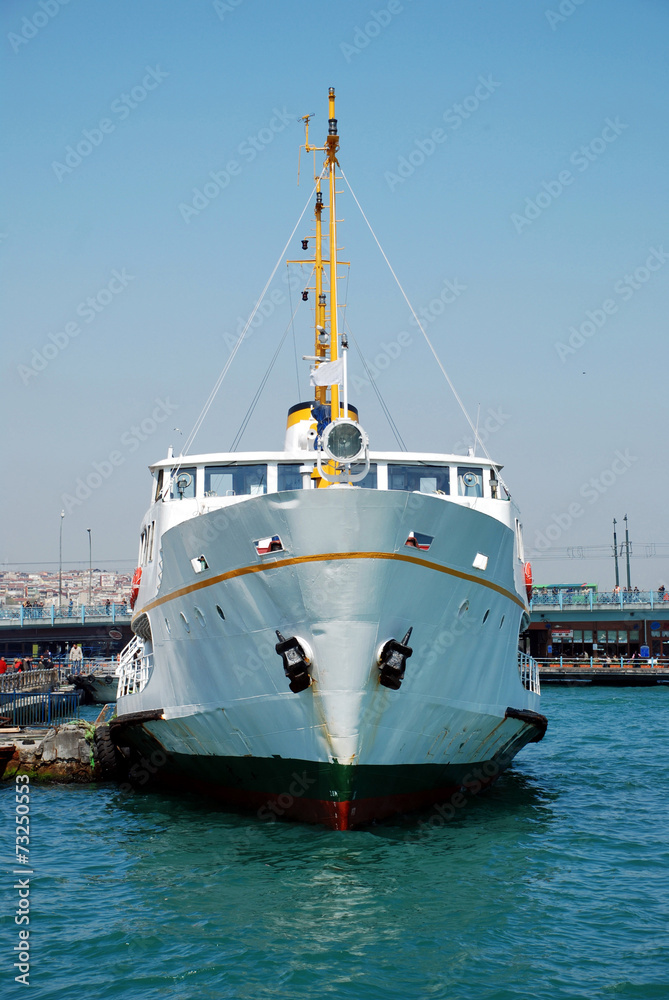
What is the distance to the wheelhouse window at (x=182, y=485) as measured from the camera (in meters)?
15.9

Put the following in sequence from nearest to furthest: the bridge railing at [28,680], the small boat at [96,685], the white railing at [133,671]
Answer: the white railing at [133,671] < the bridge railing at [28,680] < the small boat at [96,685]

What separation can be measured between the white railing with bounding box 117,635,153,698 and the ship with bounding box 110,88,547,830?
1.51m

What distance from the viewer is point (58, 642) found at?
2776 inches

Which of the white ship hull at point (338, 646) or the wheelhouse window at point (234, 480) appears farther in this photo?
the wheelhouse window at point (234, 480)

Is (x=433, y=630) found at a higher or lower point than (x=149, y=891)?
higher

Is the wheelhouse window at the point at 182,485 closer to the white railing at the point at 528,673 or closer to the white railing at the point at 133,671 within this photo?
the white railing at the point at 133,671

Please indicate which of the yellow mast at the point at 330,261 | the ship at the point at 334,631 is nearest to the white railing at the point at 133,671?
the ship at the point at 334,631

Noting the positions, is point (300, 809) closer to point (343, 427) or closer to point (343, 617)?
point (343, 617)

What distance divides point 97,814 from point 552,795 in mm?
8480

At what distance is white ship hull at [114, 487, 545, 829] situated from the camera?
1166cm

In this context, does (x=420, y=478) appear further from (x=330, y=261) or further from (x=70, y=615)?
(x=70, y=615)

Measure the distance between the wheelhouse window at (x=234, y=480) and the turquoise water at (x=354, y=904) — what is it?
552 centimetres

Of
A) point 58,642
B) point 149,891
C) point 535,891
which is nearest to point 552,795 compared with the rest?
point 535,891

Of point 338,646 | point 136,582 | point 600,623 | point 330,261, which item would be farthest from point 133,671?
point 600,623
